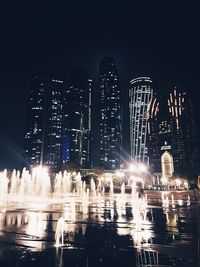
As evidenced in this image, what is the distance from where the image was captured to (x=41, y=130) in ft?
617

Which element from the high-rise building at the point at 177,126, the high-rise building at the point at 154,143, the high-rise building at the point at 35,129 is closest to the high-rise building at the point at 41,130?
the high-rise building at the point at 35,129

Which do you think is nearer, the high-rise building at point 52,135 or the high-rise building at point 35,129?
the high-rise building at point 35,129

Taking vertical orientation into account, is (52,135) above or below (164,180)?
above

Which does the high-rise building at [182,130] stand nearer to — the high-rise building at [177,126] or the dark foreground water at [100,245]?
the high-rise building at [177,126]

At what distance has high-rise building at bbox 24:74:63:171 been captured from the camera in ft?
607

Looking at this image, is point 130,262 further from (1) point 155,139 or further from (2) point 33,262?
(1) point 155,139

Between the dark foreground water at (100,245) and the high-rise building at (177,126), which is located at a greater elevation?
the high-rise building at (177,126)

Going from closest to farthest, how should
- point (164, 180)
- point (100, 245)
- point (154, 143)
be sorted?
1. point (100, 245)
2. point (164, 180)
3. point (154, 143)

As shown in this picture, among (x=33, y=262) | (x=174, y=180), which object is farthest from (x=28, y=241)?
(x=174, y=180)

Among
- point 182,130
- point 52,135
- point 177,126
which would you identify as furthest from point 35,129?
point 182,130

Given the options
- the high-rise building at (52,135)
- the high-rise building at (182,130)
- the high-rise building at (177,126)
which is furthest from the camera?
the high-rise building at (52,135)

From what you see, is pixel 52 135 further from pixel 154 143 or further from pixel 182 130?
pixel 182 130

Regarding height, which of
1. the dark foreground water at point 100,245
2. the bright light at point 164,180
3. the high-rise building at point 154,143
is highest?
the high-rise building at point 154,143

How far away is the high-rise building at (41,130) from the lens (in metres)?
185
